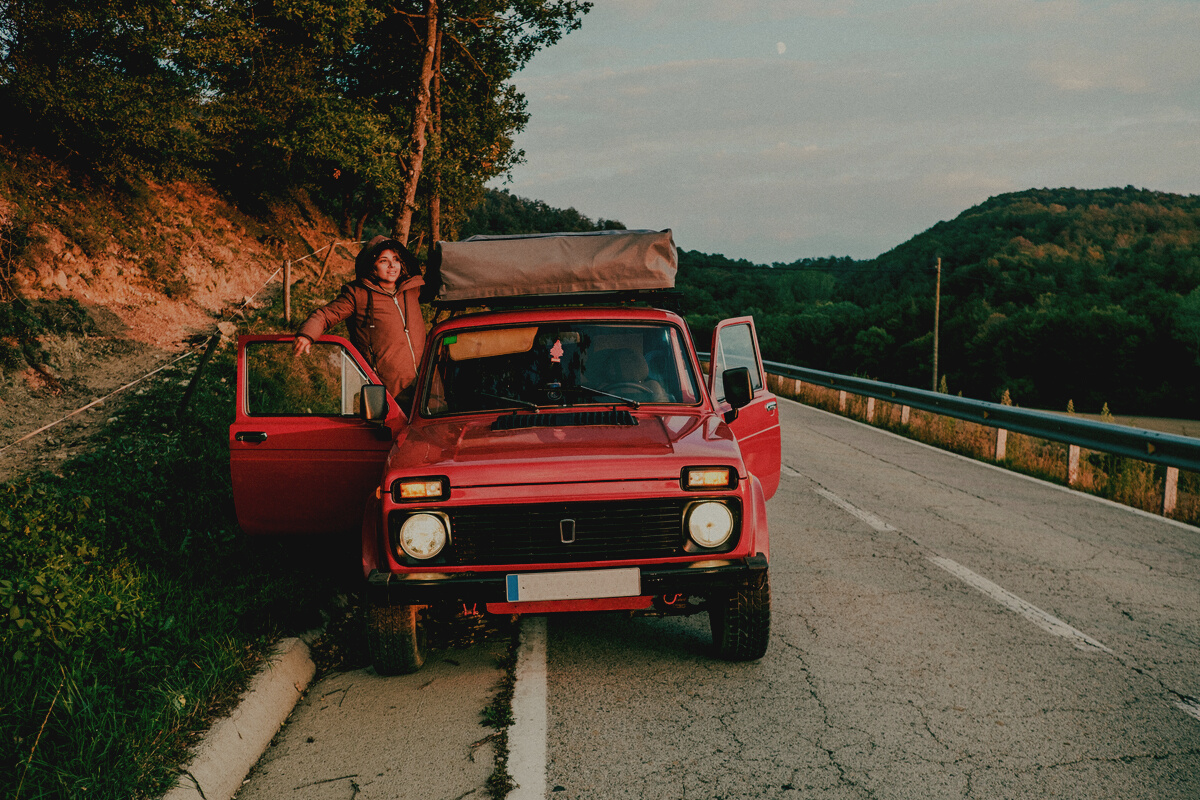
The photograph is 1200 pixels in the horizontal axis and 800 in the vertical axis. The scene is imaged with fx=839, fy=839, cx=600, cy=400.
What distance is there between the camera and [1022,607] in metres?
5.18

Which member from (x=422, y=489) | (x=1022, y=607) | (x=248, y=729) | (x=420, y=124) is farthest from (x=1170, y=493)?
(x=420, y=124)

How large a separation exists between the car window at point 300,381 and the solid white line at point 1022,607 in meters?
4.19

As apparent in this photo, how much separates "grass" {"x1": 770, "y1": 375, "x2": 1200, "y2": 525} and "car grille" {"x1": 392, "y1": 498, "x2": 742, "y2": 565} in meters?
7.07

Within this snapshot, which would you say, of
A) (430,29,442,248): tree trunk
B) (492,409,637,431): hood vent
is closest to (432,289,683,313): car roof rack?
(492,409,637,431): hood vent

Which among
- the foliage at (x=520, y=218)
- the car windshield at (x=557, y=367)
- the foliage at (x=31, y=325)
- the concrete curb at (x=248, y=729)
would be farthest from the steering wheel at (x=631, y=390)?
the foliage at (x=520, y=218)

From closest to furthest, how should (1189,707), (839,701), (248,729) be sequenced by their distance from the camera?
(248,729) → (1189,707) → (839,701)

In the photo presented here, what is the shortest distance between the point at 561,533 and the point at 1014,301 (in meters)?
71.4

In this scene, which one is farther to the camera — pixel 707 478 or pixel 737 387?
pixel 737 387

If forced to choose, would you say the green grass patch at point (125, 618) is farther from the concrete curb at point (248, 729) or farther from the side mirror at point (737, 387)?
the side mirror at point (737, 387)

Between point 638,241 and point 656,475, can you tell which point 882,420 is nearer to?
point 638,241

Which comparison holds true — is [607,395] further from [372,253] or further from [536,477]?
[372,253]

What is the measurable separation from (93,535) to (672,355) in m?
3.66

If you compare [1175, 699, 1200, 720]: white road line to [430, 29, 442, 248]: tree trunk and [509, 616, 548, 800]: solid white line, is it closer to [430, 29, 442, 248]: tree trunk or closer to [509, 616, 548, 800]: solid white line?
[509, 616, 548, 800]: solid white line

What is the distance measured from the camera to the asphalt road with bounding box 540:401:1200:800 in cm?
319
